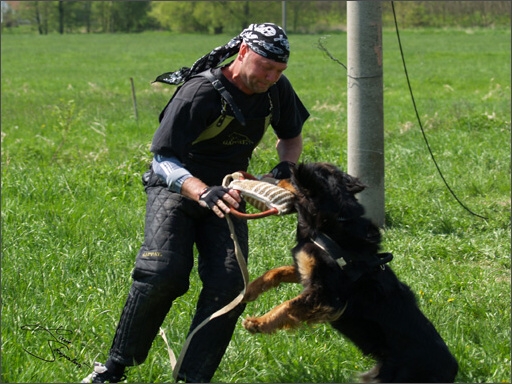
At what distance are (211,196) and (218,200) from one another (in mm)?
39

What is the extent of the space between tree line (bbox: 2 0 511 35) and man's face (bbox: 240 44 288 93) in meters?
21.1

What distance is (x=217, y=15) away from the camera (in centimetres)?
4456

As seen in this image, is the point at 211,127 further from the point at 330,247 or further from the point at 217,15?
the point at 217,15

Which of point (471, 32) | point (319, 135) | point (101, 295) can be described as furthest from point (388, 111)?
point (471, 32)

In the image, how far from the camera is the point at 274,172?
13.3 ft

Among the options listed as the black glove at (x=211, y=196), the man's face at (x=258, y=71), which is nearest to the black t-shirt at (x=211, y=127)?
the man's face at (x=258, y=71)

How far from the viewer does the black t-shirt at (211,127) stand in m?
3.75

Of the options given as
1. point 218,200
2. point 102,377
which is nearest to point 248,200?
point 218,200

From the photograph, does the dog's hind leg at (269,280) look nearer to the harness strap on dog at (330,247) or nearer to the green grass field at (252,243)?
the harness strap on dog at (330,247)

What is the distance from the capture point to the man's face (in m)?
3.72

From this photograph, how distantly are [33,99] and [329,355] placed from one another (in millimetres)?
15508

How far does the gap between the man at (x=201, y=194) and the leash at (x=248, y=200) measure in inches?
1.8

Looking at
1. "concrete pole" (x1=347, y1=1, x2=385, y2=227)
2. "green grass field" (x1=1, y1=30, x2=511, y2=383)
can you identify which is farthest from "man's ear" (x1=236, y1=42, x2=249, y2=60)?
"concrete pole" (x1=347, y1=1, x2=385, y2=227)

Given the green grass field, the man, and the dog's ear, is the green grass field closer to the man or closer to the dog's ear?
the man
